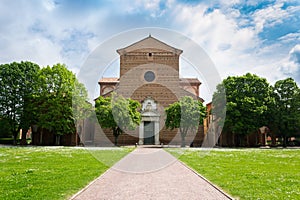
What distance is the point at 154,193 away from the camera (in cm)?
773

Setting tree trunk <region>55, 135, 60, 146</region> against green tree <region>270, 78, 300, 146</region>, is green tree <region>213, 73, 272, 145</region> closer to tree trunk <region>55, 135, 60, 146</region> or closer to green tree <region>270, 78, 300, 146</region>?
green tree <region>270, 78, 300, 146</region>

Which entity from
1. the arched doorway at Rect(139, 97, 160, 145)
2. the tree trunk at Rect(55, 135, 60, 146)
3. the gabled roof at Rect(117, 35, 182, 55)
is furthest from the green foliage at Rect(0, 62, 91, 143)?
the gabled roof at Rect(117, 35, 182, 55)

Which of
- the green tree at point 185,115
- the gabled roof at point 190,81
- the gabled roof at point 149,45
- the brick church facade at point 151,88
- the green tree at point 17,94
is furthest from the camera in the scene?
the gabled roof at point 190,81

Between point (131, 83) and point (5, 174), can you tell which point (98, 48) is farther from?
point (131, 83)

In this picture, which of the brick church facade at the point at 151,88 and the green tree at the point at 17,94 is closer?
the green tree at the point at 17,94

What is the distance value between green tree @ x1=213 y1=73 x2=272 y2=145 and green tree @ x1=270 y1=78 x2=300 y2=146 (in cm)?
194

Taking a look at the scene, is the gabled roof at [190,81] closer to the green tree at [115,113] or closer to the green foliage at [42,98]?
the green tree at [115,113]

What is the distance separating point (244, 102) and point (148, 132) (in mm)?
14517

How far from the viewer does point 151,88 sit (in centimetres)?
4159

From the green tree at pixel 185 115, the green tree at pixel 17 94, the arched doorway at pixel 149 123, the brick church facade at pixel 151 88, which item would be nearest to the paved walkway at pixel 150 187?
the green tree at pixel 185 115

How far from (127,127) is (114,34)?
23.6m

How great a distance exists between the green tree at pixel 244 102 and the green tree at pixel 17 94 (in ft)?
84.1

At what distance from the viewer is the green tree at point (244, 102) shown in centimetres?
3428

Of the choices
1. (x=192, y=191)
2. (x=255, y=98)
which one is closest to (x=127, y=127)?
(x=255, y=98)
